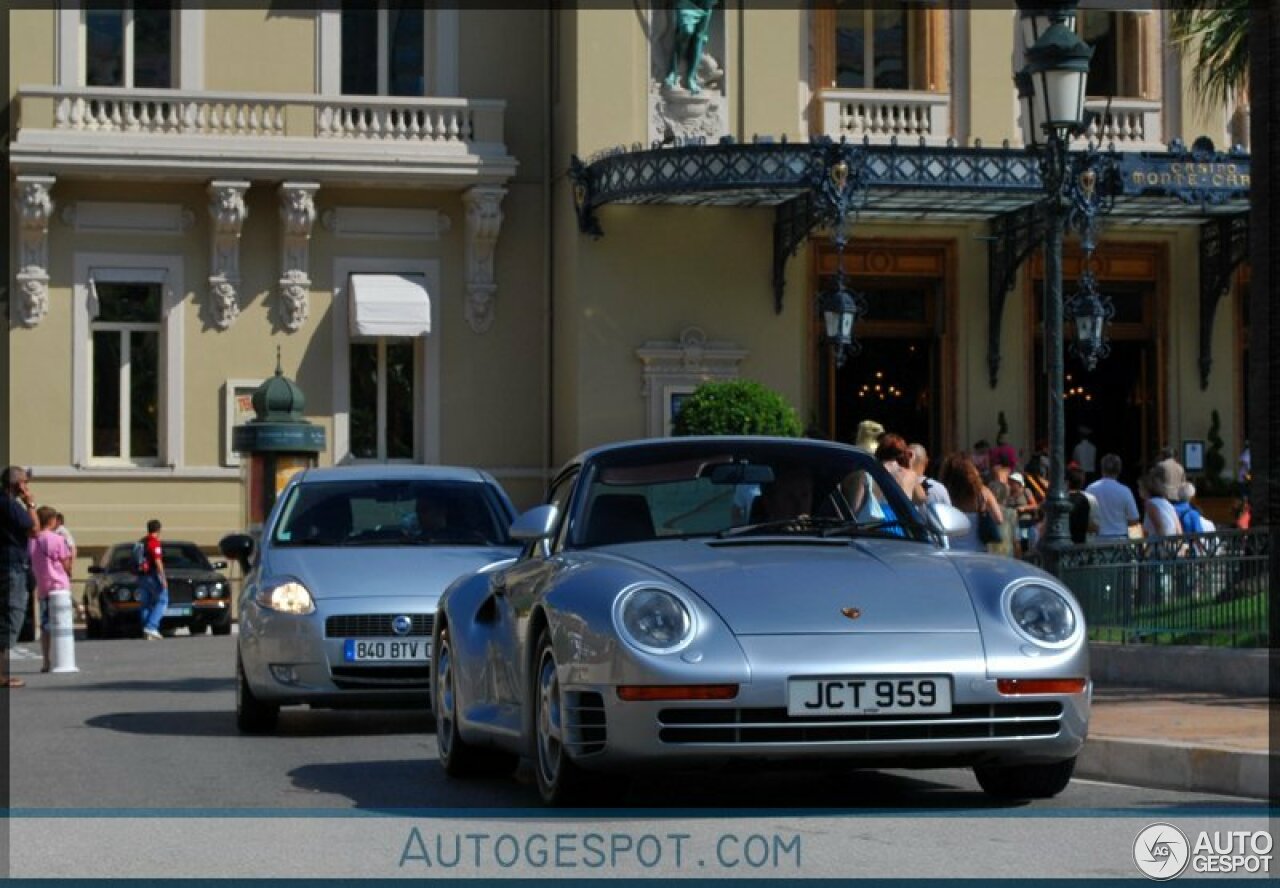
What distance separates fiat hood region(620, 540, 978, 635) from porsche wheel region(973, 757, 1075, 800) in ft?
2.50

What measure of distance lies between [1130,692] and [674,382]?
1910 centimetres

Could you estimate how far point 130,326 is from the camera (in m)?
35.7

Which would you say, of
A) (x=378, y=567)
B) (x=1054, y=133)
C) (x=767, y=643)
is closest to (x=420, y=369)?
(x=1054, y=133)

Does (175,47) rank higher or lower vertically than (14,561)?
higher

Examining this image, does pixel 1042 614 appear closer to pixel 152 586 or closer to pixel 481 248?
pixel 152 586

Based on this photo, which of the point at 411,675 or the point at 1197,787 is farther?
the point at 411,675

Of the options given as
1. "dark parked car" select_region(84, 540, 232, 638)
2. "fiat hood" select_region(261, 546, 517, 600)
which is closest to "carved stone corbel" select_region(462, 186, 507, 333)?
"dark parked car" select_region(84, 540, 232, 638)

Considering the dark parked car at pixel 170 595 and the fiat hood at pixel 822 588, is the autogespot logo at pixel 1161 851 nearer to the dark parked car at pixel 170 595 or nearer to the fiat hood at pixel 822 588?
the fiat hood at pixel 822 588

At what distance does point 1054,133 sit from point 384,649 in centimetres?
695

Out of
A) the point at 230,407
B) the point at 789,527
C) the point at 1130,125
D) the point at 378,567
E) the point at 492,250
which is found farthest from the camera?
the point at 492,250

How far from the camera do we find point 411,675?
1412 centimetres

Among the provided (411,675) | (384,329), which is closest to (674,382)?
(384,329)

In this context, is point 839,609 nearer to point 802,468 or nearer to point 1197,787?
point 802,468

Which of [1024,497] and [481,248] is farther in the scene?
[481,248]
